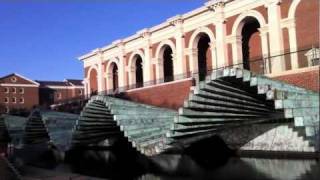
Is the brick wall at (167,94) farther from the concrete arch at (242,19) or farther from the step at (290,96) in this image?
the step at (290,96)

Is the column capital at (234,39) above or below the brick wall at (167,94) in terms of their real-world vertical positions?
above

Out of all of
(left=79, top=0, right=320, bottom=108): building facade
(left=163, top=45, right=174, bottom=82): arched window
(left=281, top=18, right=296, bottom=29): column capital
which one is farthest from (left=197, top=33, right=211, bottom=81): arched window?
→ (left=281, top=18, right=296, bottom=29): column capital

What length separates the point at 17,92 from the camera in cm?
9938

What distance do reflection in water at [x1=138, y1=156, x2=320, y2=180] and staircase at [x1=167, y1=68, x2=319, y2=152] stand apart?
1.24 metres

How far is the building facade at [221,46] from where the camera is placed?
3353cm

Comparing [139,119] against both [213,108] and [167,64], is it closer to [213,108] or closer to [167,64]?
[213,108]

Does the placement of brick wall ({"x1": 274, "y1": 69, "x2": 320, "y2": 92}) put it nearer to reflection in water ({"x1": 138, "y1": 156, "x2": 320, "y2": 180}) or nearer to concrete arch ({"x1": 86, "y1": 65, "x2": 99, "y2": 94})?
reflection in water ({"x1": 138, "y1": 156, "x2": 320, "y2": 180})

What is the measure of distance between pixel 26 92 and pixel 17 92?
185 cm

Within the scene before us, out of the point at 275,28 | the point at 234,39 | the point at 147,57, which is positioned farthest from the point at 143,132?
the point at 147,57

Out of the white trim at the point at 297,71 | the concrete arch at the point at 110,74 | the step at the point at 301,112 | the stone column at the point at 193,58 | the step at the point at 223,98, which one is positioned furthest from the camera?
the concrete arch at the point at 110,74

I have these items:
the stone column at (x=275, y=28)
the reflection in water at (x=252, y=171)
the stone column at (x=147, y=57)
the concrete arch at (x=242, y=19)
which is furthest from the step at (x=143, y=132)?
the stone column at (x=147, y=57)

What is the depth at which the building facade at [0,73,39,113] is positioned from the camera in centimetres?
9788

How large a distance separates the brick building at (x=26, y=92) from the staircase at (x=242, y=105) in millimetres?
72361

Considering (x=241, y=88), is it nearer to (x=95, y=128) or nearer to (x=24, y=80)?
(x=95, y=128)
